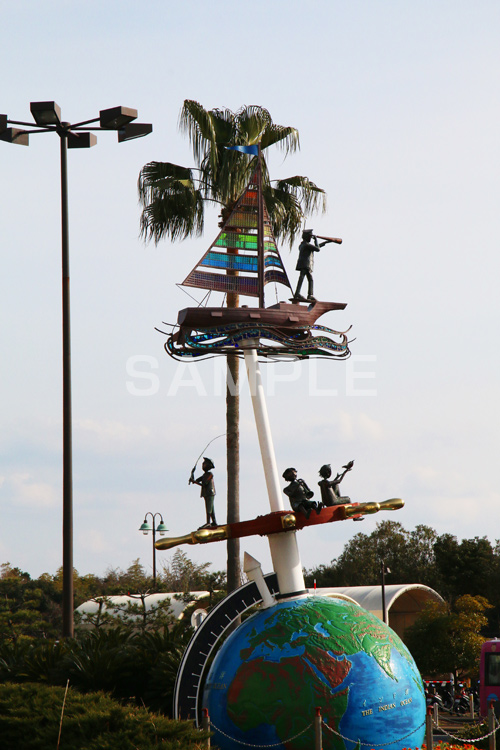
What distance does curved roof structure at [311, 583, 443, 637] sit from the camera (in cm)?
4050

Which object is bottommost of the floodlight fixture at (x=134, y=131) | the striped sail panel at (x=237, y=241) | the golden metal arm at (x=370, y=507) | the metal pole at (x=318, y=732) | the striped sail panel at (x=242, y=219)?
the metal pole at (x=318, y=732)

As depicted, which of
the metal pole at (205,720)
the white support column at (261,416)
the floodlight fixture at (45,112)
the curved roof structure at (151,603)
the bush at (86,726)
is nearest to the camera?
the bush at (86,726)

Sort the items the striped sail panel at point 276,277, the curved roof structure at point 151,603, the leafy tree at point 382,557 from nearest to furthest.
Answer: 1. the striped sail panel at point 276,277
2. the curved roof structure at point 151,603
3. the leafy tree at point 382,557

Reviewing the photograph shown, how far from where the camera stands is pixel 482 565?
53.5 metres

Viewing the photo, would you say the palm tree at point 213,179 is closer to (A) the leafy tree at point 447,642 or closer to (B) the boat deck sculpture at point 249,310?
(B) the boat deck sculpture at point 249,310

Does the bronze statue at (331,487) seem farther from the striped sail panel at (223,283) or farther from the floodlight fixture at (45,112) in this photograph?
the floodlight fixture at (45,112)

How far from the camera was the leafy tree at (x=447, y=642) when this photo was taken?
37.3 metres

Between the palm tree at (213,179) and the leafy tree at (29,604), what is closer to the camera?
the palm tree at (213,179)

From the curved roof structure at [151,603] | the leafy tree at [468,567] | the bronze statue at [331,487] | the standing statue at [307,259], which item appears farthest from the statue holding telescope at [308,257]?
the leafy tree at [468,567]

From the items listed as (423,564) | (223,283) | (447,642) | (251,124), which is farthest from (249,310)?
(423,564)

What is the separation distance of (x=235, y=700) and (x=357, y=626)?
210cm

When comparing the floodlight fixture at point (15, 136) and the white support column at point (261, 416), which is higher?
the floodlight fixture at point (15, 136)

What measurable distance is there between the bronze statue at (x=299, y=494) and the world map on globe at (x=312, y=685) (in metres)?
1.45

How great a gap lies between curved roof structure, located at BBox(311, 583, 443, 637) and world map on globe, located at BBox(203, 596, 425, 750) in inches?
893
